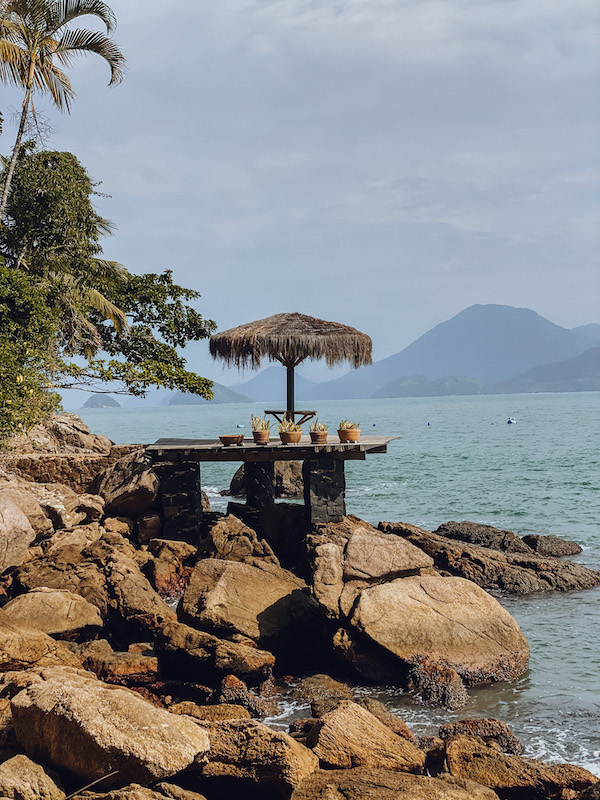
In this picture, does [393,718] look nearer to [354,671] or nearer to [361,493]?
[354,671]

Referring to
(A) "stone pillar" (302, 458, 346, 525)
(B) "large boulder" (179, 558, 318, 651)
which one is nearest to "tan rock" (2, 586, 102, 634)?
(B) "large boulder" (179, 558, 318, 651)

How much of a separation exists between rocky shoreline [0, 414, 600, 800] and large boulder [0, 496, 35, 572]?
0.08 ft

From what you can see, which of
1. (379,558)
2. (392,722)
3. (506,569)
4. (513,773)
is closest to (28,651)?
(392,722)

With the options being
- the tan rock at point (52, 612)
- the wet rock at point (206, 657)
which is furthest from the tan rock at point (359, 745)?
the tan rock at point (52, 612)

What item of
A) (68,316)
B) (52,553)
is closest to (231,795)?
(52,553)

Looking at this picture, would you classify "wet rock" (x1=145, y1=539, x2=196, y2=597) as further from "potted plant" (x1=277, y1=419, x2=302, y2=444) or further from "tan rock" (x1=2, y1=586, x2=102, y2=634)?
"potted plant" (x1=277, y1=419, x2=302, y2=444)

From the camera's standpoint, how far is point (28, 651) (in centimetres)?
782

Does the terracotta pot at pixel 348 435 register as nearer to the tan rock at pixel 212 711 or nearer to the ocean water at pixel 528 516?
the ocean water at pixel 528 516

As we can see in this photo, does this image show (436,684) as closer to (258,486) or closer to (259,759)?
(259,759)

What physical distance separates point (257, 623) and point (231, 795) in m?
3.87

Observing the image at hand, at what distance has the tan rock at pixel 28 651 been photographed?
25.0 feet

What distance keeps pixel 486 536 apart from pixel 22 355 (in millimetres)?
11393

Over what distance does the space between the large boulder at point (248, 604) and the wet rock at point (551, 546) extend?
8.46 m

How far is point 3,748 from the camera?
571 cm
